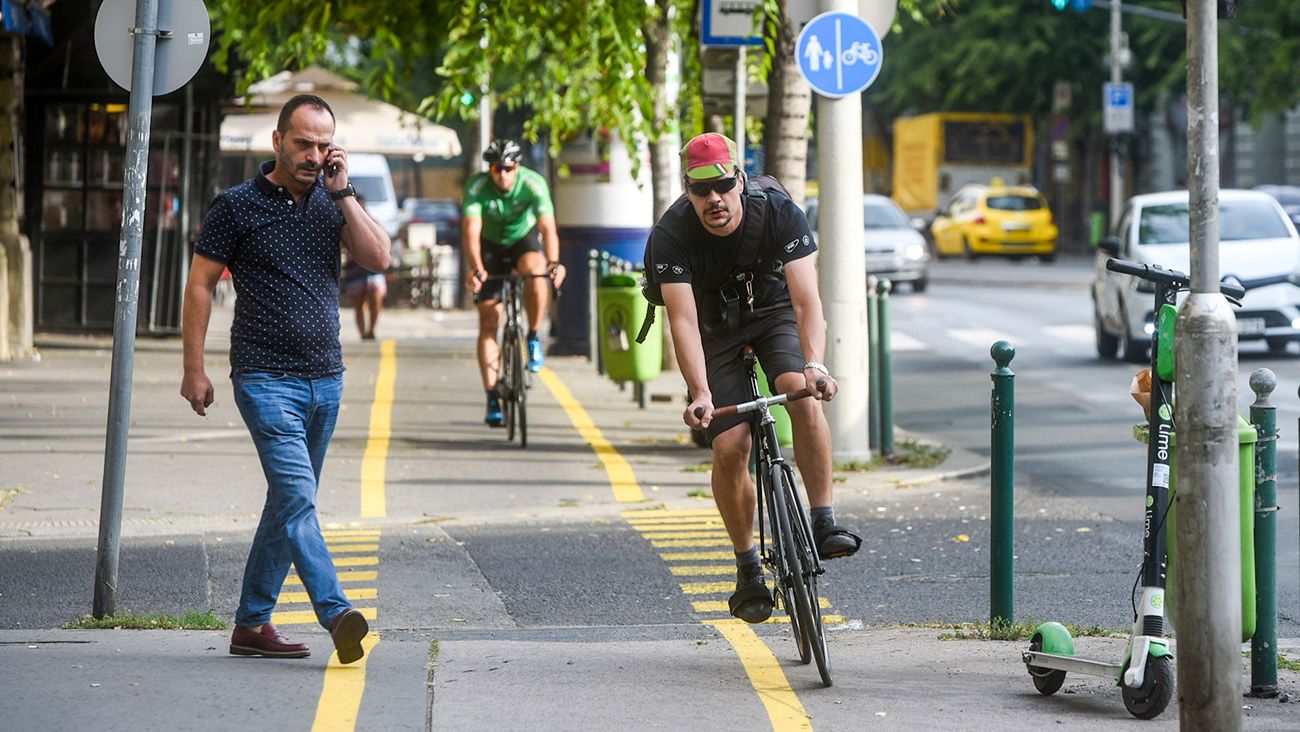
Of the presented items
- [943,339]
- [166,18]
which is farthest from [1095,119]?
[166,18]

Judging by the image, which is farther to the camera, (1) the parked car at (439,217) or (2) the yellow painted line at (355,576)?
(1) the parked car at (439,217)

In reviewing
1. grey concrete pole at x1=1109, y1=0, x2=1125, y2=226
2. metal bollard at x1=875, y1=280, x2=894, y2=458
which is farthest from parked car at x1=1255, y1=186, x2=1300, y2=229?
metal bollard at x1=875, y1=280, x2=894, y2=458

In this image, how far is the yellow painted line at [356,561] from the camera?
845 centimetres

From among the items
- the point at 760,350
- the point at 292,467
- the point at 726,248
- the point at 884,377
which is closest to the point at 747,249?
the point at 726,248

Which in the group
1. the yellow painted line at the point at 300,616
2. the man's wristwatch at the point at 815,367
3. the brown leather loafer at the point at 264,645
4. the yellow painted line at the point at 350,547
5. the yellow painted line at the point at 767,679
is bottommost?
the yellow painted line at the point at 300,616

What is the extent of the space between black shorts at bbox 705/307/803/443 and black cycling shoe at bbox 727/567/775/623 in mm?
563

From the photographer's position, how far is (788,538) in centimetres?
604

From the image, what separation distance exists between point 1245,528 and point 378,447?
783 cm

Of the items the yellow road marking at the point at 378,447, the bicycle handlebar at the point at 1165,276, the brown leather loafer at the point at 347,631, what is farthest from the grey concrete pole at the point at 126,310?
the bicycle handlebar at the point at 1165,276

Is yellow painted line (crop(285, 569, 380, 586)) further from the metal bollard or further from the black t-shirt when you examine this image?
the metal bollard

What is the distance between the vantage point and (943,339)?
23609 mm

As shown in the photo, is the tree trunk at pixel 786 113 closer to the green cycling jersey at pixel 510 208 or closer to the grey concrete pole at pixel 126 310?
the green cycling jersey at pixel 510 208

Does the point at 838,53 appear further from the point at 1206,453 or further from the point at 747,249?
the point at 1206,453

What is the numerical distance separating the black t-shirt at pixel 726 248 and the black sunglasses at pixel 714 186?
13 centimetres
